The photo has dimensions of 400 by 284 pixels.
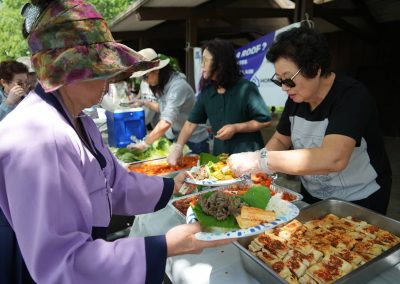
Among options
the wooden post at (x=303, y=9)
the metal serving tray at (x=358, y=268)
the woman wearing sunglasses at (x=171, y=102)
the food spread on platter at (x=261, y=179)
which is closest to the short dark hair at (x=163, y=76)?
the woman wearing sunglasses at (x=171, y=102)

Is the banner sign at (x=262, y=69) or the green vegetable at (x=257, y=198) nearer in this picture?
the green vegetable at (x=257, y=198)

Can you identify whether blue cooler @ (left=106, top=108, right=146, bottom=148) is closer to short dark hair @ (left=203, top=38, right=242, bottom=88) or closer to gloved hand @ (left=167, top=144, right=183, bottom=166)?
gloved hand @ (left=167, top=144, right=183, bottom=166)

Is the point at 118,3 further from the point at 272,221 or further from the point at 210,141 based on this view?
the point at 272,221

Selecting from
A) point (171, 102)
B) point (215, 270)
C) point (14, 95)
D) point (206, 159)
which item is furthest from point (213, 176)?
point (14, 95)

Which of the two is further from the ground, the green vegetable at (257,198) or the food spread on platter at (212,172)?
the green vegetable at (257,198)

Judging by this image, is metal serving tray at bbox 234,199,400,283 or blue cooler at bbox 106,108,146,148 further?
blue cooler at bbox 106,108,146,148

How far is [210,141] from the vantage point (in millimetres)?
4113

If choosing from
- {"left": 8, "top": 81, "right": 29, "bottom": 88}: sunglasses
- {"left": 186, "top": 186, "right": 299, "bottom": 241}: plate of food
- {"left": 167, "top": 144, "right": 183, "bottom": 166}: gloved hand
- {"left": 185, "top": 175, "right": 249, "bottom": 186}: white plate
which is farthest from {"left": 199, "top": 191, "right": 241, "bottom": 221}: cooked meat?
{"left": 8, "top": 81, "right": 29, "bottom": 88}: sunglasses

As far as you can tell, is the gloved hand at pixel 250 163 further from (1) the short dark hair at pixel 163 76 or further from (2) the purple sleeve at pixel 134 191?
(1) the short dark hair at pixel 163 76

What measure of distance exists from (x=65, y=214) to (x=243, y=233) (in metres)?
0.60

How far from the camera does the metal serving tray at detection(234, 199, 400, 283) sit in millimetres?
1195

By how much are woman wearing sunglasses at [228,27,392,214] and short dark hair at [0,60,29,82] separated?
320 centimetres

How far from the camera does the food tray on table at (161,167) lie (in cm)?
274

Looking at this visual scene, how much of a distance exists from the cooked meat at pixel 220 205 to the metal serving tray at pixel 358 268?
8.4 inches
